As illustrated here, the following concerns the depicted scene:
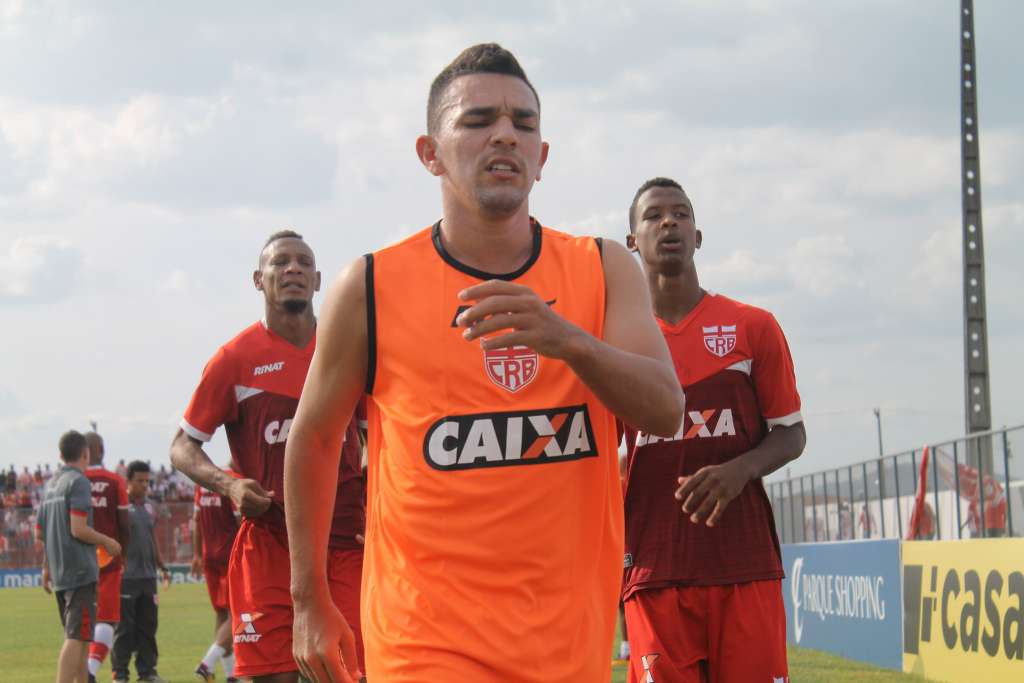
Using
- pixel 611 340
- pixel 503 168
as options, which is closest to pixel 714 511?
pixel 611 340

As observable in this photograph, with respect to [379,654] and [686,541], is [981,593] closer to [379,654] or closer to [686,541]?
[686,541]

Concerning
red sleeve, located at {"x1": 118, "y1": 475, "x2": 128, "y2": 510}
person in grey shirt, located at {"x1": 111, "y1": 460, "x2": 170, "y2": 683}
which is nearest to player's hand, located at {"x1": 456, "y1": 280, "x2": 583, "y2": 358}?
red sleeve, located at {"x1": 118, "y1": 475, "x2": 128, "y2": 510}

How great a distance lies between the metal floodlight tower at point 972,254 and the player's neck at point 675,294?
24487mm

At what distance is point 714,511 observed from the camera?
19.2 ft

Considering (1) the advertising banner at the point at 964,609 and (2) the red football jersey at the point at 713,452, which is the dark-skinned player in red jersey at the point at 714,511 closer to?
(2) the red football jersey at the point at 713,452

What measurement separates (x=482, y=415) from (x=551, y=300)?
0.36 m

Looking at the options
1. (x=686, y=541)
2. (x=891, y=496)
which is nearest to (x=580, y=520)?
(x=686, y=541)

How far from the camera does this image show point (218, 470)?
24.9 feet

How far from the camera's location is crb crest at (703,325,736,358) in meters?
6.29

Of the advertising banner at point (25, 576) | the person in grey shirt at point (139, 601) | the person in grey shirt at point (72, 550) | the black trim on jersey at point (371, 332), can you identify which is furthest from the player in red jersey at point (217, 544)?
the advertising banner at point (25, 576)

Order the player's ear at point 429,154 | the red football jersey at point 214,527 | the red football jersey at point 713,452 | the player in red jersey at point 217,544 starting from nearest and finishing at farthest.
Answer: the player's ear at point 429,154 < the red football jersey at point 713,452 < the player in red jersey at point 217,544 < the red football jersey at point 214,527

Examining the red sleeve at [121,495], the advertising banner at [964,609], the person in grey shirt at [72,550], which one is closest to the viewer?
the advertising banner at [964,609]

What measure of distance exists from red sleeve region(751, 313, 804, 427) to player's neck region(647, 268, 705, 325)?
1.22 feet

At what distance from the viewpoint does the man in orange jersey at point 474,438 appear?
350 centimetres
